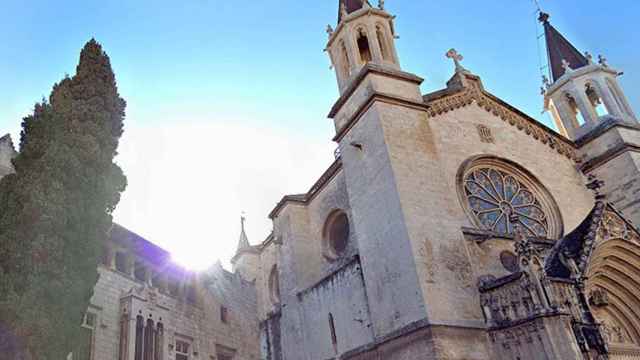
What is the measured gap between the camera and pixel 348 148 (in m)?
17.1

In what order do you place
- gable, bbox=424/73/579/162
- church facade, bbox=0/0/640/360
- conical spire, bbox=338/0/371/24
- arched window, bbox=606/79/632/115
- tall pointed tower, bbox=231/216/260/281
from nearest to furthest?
church facade, bbox=0/0/640/360
gable, bbox=424/73/579/162
conical spire, bbox=338/0/371/24
arched window, bbox=606/79/632/115
tall pointed tower, bbox=231/216/260/281

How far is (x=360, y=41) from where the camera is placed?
19.6m

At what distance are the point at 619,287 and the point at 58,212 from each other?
1471 cm

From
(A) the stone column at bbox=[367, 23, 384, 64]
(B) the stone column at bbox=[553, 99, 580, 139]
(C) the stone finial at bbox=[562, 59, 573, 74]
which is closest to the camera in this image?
(A) the stone column at bbox=[367, 23, 384, 64]

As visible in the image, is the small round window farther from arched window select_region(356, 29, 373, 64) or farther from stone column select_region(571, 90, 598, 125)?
stone column select_region(571, 90, 598, 125)

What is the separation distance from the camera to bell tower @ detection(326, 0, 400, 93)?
18.6 meters

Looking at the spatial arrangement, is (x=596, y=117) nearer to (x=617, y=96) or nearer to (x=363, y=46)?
(x=617, y=96)

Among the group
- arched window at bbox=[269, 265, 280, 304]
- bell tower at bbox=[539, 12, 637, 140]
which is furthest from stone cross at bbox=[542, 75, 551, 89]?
arched window at bbox=[269, 265, 280, 304]

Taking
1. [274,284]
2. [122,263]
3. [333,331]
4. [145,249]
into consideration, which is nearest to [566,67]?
[333,331]

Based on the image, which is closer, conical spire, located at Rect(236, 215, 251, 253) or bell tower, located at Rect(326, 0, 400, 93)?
bell tower, located at Rect(326, 0, 400, 93)

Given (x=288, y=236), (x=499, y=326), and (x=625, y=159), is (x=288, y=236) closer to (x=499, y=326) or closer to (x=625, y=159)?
(x=499, y=326)

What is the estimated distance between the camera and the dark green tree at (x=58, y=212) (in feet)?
30.3

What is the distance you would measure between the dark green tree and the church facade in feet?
8.44

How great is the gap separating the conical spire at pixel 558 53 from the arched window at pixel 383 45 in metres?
8.88
